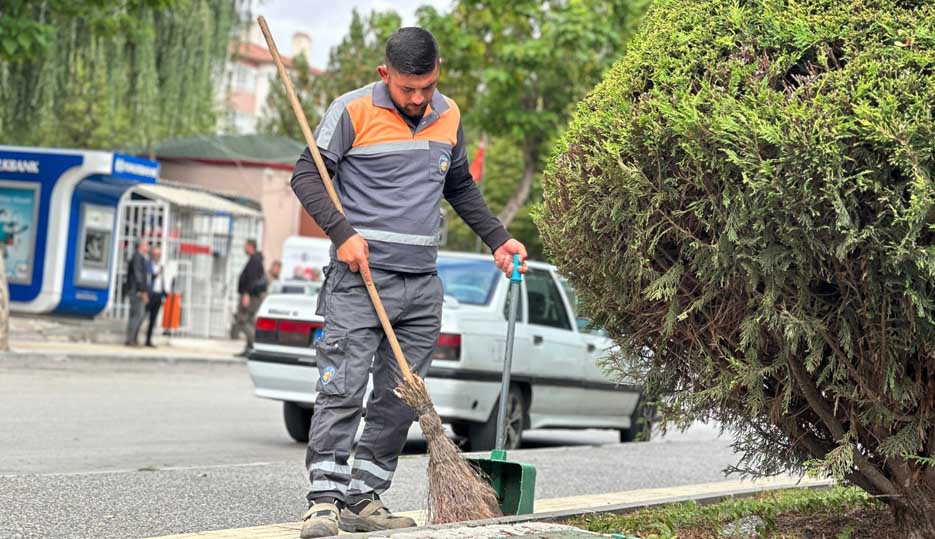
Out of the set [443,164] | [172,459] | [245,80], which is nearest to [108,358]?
[172,459]

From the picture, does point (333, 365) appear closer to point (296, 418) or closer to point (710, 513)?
point (710, 513)

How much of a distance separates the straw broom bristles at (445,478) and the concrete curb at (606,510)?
0.14 meters

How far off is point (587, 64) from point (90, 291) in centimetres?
1042

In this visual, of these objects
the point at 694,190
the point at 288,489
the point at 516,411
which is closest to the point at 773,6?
the point at 694,190

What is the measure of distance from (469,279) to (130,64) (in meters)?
13.7

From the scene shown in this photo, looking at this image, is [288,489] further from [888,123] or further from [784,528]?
[888,123]

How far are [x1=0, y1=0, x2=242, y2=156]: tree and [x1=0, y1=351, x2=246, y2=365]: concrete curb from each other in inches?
170

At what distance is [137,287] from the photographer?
22.3 meters

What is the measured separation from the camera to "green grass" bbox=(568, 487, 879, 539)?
5516mm

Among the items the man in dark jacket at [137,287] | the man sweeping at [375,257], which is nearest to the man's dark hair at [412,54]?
the man sweeping at [375,257]

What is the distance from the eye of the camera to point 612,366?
5605mm

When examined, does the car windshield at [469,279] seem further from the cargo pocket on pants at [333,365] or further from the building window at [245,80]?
the building window at [245,80]

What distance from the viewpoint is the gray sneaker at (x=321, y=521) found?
190 inches

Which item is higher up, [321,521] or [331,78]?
[331,78]
